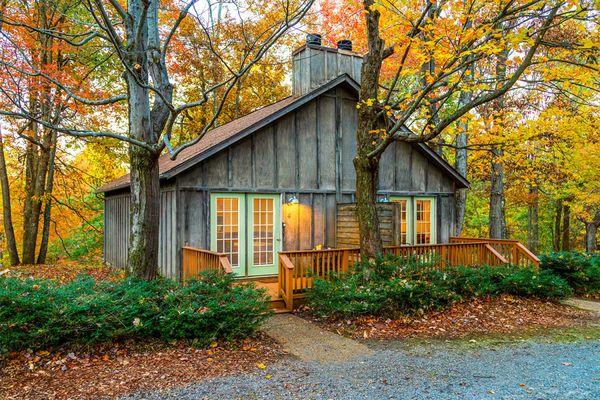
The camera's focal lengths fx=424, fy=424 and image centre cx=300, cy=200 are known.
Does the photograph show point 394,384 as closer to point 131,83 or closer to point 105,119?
point 131,83

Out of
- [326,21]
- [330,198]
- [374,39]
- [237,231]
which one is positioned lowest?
[237,231]

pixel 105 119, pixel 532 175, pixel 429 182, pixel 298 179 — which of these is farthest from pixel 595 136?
pixel 105 119

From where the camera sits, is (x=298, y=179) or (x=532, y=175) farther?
(x=532, y=175)

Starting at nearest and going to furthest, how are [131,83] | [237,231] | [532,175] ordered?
[131,83], [237,231], [532,175]

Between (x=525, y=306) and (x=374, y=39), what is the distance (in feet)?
20.0

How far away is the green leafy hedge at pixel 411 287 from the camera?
7.21 metres

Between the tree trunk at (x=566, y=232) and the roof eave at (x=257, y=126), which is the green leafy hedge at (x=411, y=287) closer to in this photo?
the roof eave at (x=257, y=126)

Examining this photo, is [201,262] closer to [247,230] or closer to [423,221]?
[247,230]

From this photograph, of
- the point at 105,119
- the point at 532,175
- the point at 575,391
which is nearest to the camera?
the point at 575,391

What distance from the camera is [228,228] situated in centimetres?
991

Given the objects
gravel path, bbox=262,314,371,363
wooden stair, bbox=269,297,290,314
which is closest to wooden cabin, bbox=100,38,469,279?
wooden stair, bbox=269,297,290,314

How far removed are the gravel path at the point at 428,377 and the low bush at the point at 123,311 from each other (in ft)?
3.54

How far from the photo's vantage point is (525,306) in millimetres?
8430

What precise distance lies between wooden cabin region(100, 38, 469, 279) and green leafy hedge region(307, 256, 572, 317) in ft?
5.66
